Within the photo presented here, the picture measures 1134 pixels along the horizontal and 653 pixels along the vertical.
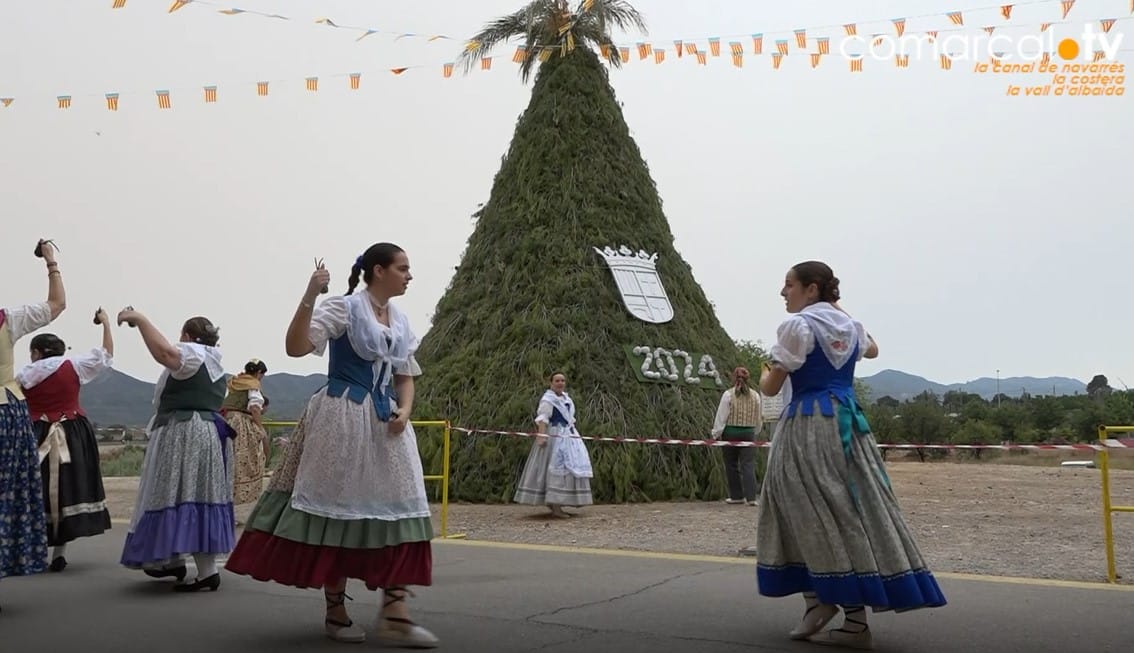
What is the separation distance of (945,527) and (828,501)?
5.69 metres

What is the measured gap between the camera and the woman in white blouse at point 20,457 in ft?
17.4

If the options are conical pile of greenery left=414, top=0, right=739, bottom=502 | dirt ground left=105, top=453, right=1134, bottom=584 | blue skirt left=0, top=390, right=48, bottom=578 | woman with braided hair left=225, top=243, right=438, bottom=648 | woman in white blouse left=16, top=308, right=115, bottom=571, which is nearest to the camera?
woman with braided hair left=225, top=243, right=438, bottom=648

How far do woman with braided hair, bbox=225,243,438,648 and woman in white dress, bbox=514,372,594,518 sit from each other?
20.2 ft

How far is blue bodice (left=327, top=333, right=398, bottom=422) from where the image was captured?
181 inches

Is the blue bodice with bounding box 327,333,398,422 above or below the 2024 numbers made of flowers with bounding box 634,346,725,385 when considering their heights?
below

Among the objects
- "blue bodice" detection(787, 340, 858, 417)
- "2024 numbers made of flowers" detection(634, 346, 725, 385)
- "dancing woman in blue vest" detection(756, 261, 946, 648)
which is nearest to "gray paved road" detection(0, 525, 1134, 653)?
"dancing woman in blue vest" detection(756, 261, 946, 648)

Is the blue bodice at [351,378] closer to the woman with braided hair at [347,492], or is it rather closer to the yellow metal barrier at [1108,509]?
the woman with braided hair at [347,492]

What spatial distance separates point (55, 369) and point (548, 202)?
24.7ft

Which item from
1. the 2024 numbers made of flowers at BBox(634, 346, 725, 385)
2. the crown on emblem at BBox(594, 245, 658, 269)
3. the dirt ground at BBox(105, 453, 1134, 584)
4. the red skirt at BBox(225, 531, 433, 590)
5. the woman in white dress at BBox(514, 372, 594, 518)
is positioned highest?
the crown on emblem at BBox(594, 245, 658, 269)

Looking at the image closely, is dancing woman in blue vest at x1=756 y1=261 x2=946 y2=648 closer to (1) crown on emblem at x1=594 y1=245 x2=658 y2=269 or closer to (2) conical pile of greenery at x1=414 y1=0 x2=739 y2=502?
(2) conical pile of greenery at x1=414 y1=0 x2=739 y2=502

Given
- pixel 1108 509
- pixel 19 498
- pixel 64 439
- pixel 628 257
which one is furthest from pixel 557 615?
pixel 628 257

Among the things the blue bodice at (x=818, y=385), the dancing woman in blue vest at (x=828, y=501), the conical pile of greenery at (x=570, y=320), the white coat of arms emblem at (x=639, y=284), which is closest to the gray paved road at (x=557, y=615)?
the dancing woman in blue vest at (x=828, y=501)

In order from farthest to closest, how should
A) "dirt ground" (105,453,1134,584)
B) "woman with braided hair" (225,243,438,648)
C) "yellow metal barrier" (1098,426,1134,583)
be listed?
1. "dirt ground" (105,453,1134,584)
2. "yellow metal barrier" (1098,426,1134,583)
3. "woman with braided hair" (225,243,438,648)

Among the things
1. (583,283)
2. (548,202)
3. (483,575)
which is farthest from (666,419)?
(483,575)
